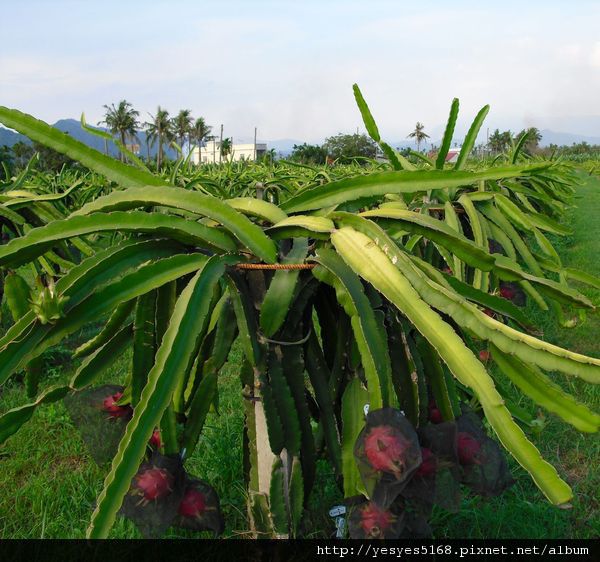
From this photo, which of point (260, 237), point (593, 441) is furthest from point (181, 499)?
point (593, 441)

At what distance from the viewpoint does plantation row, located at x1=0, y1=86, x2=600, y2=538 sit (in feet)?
3.22

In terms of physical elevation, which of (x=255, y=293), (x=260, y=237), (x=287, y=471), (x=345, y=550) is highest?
(x=260, y=237)

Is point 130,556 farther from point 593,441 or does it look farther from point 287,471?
point 593,441

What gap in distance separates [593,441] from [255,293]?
2.01 meters

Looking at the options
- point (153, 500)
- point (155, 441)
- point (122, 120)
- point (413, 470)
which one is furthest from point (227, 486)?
point (122, 120)

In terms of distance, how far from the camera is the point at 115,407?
50.9 inches

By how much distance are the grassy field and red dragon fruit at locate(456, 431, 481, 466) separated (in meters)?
0.64

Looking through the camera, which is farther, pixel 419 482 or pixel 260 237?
pixel 260 237

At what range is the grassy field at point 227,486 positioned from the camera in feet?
6.26

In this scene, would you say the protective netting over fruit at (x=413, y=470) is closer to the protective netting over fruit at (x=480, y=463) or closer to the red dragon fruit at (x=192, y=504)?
the protective netting over fruit at (x=480, y=463)

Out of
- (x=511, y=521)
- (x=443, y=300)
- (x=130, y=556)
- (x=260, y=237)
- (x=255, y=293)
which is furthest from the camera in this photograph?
(x=511, y=521)

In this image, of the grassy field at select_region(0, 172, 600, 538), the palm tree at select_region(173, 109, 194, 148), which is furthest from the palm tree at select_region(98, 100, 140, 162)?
the grassy field at select_region(0, 172, 600, 538)

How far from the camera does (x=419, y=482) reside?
1035 mm

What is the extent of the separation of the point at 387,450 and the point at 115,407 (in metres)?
0.63
